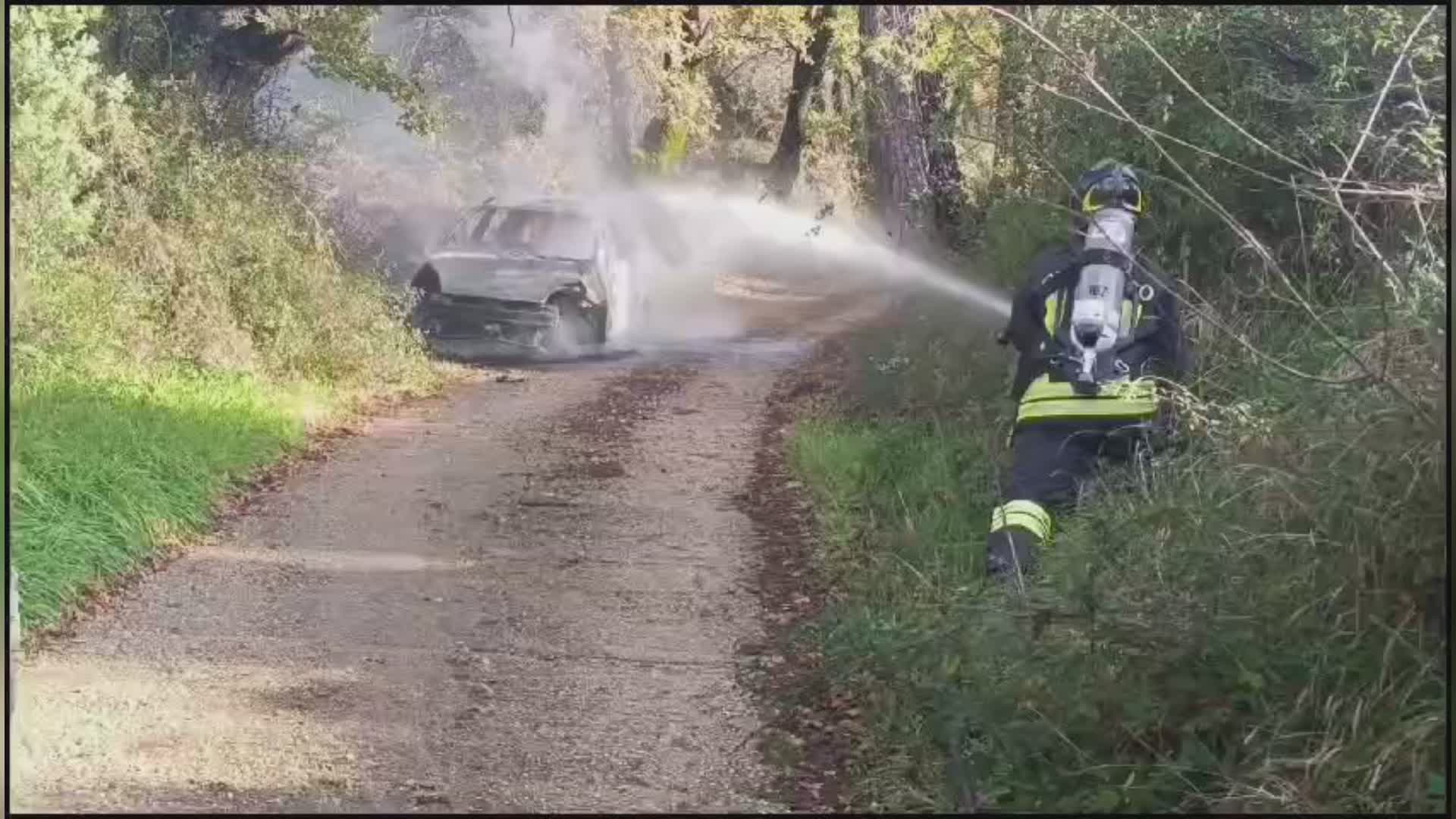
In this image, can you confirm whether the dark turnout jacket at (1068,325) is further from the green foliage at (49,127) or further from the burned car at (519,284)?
the burned car at (519,284)

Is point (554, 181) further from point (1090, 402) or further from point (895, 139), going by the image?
point (1090, 402)

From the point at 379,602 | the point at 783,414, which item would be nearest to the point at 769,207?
the point at 783,414

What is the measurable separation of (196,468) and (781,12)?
350 inches

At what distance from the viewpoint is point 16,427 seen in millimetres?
7734

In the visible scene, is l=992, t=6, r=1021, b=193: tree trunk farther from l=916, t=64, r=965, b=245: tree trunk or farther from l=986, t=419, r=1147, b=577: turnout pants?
l=986, t=419, r=1147, b=577: turnout pants

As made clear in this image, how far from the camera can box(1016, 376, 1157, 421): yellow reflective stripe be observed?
5.95m

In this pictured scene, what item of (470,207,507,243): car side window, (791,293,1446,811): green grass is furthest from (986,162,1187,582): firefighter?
(470,207,507,243): car side window

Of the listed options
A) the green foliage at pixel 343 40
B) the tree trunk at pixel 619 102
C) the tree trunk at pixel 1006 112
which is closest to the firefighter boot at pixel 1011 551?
the tree trunk at pixel 1006 112

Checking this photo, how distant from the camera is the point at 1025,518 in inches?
227

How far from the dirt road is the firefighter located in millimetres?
1305

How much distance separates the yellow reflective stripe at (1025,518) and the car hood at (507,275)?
8.61 meters

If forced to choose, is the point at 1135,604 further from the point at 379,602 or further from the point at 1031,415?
the point at 379,602

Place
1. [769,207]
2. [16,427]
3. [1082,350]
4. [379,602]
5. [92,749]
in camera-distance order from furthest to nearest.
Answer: [769,207], [16,427], [379,602], [1082,350], [92,749]

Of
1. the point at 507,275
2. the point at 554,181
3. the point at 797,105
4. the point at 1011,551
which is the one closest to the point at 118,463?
the point at 1011,551
